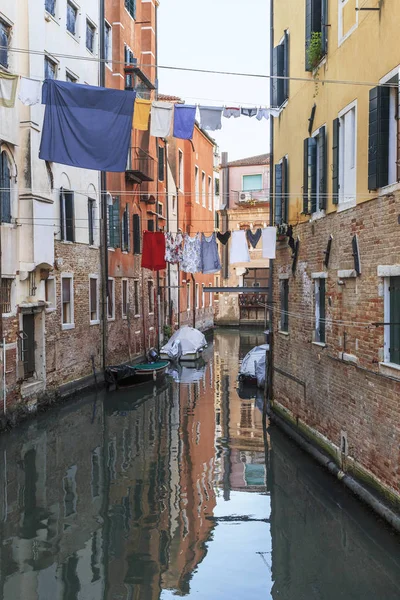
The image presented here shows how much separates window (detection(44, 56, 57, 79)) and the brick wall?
320 inches

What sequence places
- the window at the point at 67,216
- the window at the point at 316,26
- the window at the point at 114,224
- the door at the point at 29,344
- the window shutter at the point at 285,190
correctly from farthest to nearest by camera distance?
the window at the point at 114,224 < the window at the point at 67,216 < the door at the point at 29,344 < the window shutter at the point at 285,190 < the window at the point at 316,26

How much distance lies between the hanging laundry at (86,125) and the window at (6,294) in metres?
4.73

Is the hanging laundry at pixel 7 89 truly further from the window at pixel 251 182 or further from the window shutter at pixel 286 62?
the window at pixel 251 182

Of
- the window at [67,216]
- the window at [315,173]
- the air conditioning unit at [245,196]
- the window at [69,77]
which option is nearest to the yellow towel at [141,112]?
the window at [315,173]

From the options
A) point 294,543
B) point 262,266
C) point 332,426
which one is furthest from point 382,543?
point 262,266

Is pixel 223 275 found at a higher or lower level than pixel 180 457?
higher

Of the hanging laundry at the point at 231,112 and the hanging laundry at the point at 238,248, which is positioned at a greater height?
the hanging laundry at the point at 231,112

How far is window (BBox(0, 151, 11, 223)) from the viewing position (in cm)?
1472

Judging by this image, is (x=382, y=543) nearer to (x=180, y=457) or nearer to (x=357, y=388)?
(x=357, y=388)

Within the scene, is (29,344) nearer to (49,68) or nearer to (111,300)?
(111,300)

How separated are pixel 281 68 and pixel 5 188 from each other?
6304 mm

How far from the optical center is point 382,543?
315 inches

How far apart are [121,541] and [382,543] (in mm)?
3100

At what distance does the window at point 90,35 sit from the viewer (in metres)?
21.0
